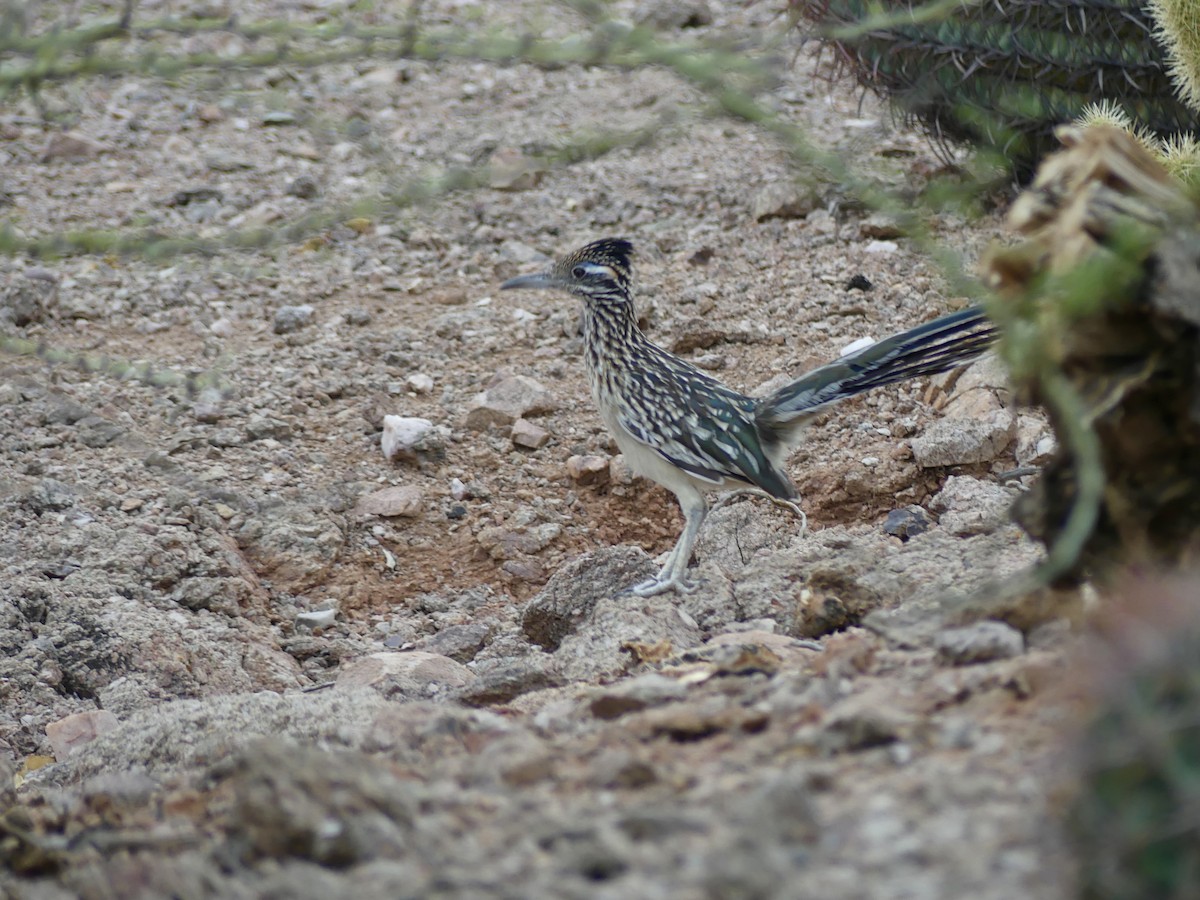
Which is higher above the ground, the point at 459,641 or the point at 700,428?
the point at 700,428

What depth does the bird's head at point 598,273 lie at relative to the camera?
6.08 meters

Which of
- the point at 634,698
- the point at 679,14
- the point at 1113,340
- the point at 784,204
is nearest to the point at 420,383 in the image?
the point at 784,204

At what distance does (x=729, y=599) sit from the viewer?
500 centimetres

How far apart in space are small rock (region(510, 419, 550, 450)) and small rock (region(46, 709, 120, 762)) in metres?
2.62

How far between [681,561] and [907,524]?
91 centimetres

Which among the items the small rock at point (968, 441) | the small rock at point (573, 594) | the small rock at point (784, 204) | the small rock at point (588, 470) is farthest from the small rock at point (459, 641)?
the small rock at point (784, 204)

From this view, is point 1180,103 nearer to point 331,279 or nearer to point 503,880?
point 331,279

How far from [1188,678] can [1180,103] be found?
19.1ft

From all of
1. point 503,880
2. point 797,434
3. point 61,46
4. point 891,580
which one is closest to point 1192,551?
point 503,880

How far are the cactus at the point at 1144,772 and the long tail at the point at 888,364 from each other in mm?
2897

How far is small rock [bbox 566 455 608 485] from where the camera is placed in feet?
21.2

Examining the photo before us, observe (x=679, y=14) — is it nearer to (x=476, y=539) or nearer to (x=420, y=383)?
(x=420, y=383)

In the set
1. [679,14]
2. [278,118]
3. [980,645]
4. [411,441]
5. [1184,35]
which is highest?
[1184,35]

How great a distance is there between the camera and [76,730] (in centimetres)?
445
